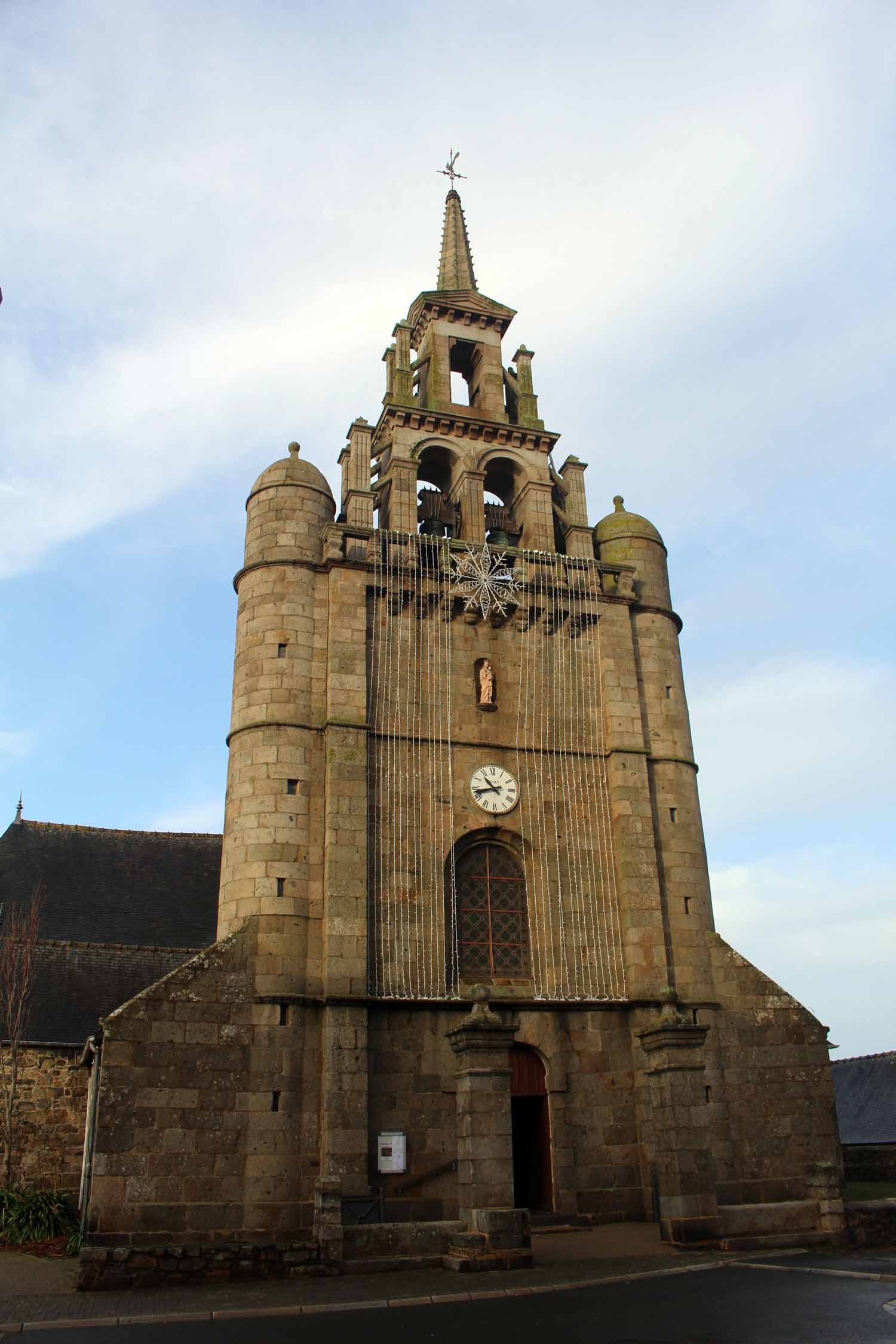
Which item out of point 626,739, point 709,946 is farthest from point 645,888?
point 626,739

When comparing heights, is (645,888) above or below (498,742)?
below

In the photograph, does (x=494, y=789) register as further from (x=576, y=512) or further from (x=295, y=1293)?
(x=295, y=1293)

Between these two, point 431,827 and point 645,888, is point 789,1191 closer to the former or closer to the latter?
point 645,888

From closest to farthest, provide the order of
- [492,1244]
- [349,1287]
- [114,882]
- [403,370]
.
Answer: [349,1287], [492,1244], [403,370], [114,882]

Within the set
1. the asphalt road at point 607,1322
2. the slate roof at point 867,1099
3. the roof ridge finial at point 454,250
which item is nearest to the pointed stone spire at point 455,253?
the roof ridge finial at point 454,250

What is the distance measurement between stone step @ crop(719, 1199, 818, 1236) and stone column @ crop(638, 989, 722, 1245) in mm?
175

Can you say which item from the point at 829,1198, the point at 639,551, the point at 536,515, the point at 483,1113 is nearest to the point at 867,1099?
the point at 829,1198

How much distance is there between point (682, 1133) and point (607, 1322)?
5.34 m

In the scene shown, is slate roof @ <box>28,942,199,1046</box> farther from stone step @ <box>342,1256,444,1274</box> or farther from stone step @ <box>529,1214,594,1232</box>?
stone step @ <box>529,1214,594,1232</box>

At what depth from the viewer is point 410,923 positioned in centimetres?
1678

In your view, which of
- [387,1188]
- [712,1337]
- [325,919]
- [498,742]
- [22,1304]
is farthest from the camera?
[498,742]

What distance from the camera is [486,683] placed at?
18938mm

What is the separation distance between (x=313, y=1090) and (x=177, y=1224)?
8.05ft

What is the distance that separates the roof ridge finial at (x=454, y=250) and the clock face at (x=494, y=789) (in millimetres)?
12209
